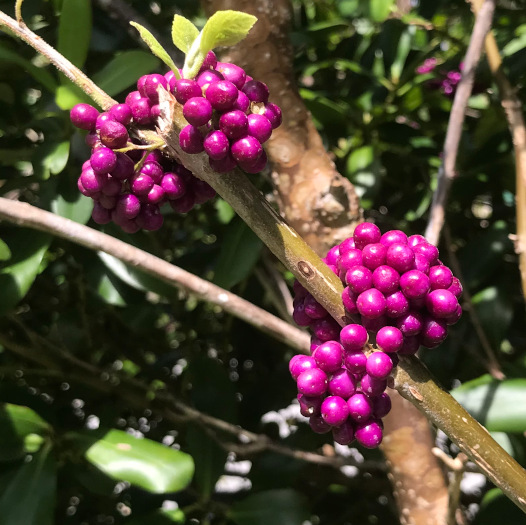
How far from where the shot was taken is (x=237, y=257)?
778 millimetres

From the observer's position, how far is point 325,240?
27.3 inches

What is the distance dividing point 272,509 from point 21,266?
0.52 m

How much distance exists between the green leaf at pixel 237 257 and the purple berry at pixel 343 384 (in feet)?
1.15

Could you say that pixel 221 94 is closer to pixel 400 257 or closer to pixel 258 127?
pixel 258 127

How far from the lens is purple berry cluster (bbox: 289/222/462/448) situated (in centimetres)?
39

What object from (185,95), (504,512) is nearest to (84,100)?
(185,95)

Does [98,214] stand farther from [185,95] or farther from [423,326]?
[423,326]

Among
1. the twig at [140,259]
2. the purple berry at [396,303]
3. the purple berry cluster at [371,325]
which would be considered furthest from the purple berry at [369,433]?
the twig at [140,259]

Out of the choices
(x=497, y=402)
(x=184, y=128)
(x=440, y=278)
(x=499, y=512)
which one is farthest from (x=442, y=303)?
(x=499, y=512)

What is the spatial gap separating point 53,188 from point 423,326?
A: 0.57 metres

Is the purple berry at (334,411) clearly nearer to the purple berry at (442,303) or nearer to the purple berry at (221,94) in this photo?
the purple berry at (442,303)

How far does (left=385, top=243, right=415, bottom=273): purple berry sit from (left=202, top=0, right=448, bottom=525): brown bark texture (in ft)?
0.92

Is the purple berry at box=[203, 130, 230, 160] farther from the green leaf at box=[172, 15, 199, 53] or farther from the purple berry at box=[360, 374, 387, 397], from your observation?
the purple berry at box=[360, 374, 387, 397]

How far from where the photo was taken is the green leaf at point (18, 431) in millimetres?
719
